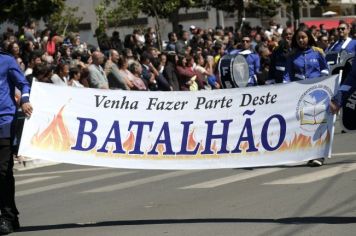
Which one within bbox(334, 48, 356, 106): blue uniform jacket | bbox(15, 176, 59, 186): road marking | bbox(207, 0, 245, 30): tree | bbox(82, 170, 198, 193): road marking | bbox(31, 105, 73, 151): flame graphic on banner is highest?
bbox(334, 48, 356, 106): blue uniform jacket

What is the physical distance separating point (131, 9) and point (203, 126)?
1066 inches

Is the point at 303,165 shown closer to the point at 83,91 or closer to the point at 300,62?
the point at 300,62

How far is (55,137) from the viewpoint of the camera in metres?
10.2

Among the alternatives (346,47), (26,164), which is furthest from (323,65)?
(346,47)

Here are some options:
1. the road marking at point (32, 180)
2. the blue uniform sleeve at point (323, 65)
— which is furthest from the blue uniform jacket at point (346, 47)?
the road marking at point (32, 180)

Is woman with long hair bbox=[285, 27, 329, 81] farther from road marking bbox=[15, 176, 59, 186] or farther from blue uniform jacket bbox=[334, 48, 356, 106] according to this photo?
blue uniform jacket bbox=[334, 48, 356, 106]

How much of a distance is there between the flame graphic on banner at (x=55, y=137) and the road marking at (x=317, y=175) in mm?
3440

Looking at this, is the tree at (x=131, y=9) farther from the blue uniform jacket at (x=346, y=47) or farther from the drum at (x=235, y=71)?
the drum at (x=235, y=71)

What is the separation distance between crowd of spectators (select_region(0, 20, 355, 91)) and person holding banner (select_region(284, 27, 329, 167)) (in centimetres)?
294

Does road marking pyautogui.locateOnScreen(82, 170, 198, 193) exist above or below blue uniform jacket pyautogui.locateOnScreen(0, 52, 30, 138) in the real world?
below

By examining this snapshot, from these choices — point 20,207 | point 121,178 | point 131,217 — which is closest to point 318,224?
point 131,217

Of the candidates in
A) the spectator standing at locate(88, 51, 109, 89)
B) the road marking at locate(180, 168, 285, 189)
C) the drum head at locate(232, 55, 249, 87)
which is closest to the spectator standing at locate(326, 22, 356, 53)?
Result: the drum head at locate(232, 55, 249, 87)

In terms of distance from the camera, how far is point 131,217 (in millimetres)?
10609

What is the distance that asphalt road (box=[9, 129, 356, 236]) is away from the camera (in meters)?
9.61
